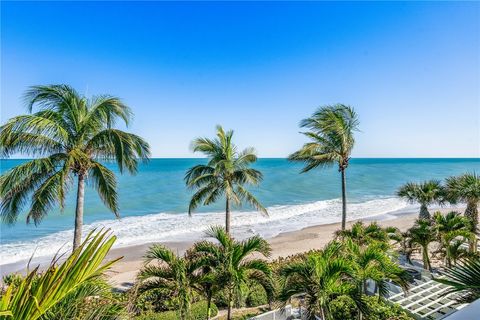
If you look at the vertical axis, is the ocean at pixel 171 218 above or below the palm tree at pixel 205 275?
below

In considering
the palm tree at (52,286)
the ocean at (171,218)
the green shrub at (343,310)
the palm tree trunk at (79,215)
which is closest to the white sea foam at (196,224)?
the ocean at (171,218)

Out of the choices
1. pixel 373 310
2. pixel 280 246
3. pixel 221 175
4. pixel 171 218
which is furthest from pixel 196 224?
pixel 373 310

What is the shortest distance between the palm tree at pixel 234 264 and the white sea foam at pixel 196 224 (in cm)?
1290

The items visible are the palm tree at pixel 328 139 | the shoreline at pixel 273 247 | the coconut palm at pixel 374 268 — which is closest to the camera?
the coconut palm at pixel 374 268

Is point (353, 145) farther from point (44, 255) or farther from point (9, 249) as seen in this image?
point (9, 249)

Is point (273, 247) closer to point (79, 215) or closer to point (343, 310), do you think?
point (343, 310)

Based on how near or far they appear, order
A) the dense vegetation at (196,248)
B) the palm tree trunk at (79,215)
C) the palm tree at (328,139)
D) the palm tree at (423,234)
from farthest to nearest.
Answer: the palm tree at (328,139) → the palm tree at (423,234) → the palm tree trunk at (79,215) → the dense vegetation at (196,248)

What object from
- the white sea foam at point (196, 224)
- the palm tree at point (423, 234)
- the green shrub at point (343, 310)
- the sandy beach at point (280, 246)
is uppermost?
the palm tree at point (423, 234)

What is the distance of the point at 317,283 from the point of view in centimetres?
563

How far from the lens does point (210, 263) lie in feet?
21.9

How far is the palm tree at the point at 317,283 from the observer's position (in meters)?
5.58

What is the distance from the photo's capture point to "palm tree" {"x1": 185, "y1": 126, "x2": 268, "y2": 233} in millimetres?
11914

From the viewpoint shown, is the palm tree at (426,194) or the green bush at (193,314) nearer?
the green bush at (193,314)

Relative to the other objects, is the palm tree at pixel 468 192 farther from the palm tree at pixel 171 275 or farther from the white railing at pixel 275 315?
the palm tree at pixel 171 275
